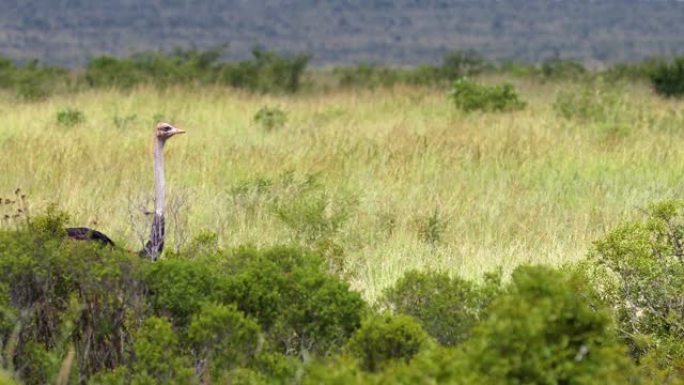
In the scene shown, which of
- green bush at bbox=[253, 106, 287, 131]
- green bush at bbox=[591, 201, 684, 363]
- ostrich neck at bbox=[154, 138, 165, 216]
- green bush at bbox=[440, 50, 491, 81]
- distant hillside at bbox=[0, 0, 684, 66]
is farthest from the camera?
distant hillside at bbox=[0, 0, 684, 66]

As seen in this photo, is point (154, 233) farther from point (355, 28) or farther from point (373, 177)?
point (355, 28)

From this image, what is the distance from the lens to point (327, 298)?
5168 millimetres

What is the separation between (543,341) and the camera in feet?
13.5

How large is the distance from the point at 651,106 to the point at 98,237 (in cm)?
1300

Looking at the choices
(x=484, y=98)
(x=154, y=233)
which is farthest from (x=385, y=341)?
(x=484, y=98)

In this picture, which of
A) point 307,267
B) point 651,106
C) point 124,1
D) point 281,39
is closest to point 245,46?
point 281,39

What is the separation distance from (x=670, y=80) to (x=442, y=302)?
22595 millimetres

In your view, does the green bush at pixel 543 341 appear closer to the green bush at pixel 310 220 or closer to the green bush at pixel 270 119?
the green bush at pixel 310 220

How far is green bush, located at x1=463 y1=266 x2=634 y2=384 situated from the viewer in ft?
13.4

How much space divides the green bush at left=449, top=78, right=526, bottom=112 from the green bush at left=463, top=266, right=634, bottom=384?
46.0ft

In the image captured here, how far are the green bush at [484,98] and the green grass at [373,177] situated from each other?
0.83 ft

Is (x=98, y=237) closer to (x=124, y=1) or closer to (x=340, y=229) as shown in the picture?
(x=340, y=229)

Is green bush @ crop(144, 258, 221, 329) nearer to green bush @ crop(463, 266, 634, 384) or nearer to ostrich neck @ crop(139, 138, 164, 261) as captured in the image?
ostrich neck @ crop(139, 138, 164, 261)

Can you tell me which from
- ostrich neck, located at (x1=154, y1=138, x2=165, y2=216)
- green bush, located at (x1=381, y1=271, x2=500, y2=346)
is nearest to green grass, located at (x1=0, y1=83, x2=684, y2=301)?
ostrich neck, located at (x1=154, y1=138, x2=165, y2=216)
